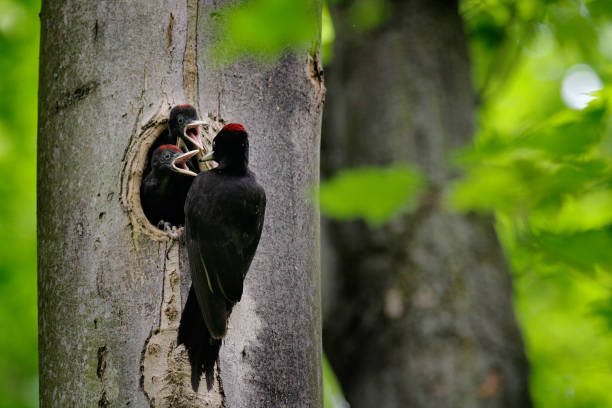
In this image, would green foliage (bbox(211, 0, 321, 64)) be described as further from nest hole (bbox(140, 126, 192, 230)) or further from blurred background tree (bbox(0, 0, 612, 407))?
nest hole (bbox(140, 126, 192, 230))

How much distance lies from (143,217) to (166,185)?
1.02ft

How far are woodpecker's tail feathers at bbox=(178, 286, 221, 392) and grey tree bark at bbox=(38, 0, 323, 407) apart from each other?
0.02m

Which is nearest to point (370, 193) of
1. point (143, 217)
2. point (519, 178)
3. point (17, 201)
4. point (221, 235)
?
point (519, 178)

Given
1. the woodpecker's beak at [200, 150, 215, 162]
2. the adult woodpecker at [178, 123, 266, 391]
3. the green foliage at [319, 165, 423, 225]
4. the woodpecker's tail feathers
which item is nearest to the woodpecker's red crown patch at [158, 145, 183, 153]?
the woodpecker's beak at [200, 150, 215, 162]

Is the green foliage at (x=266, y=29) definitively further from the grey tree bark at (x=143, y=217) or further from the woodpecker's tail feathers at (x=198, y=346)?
the woodpecker's tail feathers at (x=198, y=346)

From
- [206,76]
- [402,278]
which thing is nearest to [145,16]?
[206,76]

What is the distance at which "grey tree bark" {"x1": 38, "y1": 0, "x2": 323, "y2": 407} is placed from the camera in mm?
1729

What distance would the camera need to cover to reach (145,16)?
2014mm

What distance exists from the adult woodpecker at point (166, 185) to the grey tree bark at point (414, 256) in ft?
5.11

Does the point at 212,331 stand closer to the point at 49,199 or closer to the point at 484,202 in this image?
the point at 49,199

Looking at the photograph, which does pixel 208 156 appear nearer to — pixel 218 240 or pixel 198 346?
pixel 218 240

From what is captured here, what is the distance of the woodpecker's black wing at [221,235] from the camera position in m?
1.73

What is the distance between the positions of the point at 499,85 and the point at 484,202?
79.8 inches

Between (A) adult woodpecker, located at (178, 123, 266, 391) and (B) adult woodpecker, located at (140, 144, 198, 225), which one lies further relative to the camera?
(B) adult woodpecker, located at (140, 144, 198, 225)
